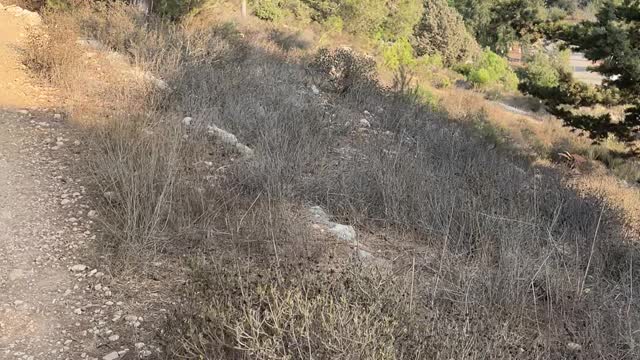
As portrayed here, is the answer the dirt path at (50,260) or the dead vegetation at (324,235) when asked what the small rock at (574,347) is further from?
A: the dirt path at (50,260)

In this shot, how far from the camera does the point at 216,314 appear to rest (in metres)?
2.40

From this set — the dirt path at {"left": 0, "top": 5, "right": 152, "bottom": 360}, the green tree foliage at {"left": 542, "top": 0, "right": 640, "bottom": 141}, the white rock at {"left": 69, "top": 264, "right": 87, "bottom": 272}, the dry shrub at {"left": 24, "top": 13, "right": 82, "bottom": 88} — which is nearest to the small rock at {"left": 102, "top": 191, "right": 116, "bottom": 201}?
the dirt path at {"left": 0, "top": 5, "right": 152, "bottom": 360}

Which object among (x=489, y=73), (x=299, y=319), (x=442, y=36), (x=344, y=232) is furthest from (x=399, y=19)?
(x=299, y=319)

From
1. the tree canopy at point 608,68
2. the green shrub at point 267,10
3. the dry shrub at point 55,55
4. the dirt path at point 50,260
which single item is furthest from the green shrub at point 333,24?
the dirt path at point 50,260

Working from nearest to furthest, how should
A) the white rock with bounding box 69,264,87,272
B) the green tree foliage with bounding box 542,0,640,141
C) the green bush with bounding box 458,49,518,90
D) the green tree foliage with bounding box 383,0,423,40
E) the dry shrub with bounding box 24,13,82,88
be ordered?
1. the white rock with bounding box 69,264,87,272
2. the dry shrub with bounding box 24,13,82,88
3. the green tree foliage with bounding box 542,0,640,141
4. the green tree foliage with bounding box 383,0,423,40
5. the green bush with bounding box 458,49,518,90

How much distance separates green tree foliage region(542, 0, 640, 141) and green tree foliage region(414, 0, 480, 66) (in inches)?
880

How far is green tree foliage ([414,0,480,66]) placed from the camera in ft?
113

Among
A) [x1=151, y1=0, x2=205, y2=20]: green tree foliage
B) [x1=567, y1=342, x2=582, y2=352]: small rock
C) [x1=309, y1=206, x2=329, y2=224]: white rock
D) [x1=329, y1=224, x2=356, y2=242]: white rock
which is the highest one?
[x1=151, y1=0, x2=205, y2=20]: green tree foliage

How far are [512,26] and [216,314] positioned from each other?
13.1 meters

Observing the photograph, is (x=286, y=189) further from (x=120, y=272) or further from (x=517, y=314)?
(x=517, y=314)

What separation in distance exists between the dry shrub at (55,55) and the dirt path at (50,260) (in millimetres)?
754

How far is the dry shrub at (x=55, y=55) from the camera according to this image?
585cm

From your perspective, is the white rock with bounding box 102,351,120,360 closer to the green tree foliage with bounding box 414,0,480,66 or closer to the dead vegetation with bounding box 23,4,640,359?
the dead vegetation with bounding box 23,4,640,359

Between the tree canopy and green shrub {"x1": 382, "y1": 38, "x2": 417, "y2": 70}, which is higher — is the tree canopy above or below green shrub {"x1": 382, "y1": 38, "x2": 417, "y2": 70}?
above
